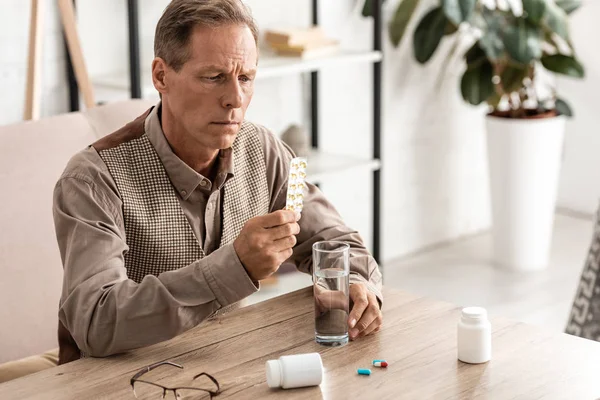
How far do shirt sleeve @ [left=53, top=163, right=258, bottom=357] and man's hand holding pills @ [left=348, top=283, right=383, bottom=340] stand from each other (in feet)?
0.65

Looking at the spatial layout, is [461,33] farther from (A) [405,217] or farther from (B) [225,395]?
(B) [225,395]

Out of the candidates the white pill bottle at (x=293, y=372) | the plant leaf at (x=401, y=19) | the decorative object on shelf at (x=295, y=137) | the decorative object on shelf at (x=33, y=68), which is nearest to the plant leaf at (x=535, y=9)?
the plant leaf at (x=401, y=19)

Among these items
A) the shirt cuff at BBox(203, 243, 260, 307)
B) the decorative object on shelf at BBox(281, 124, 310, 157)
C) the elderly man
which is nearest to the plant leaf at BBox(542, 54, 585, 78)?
the decorative object on shelf at BBox(281, 124, 310, 157)

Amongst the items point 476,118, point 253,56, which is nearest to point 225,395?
point 253,56

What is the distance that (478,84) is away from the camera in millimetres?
4125

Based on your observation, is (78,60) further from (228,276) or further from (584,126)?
(584,126)

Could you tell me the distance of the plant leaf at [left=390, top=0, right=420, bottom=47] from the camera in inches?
159

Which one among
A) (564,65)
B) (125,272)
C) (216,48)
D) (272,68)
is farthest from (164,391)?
(564,65)

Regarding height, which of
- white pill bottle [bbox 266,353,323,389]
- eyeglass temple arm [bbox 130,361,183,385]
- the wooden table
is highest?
white pill bottle [bbox 266,353,323,389]

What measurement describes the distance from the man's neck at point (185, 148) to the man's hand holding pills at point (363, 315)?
1.32 feet

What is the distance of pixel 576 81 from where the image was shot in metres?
5.07

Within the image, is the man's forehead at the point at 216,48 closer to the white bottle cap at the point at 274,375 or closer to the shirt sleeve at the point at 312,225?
the shirt sleeve at the point at 312,225

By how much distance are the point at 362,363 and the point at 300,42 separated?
7.18 feet

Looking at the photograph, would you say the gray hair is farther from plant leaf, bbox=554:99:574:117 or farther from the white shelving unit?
plant leaf, bbox=554:99:574:117
